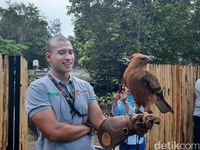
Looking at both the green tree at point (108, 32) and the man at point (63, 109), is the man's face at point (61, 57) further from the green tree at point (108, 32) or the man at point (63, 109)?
the green tree at point (108, 32)

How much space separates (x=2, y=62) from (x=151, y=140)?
2868 millimetres

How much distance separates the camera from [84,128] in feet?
8.09

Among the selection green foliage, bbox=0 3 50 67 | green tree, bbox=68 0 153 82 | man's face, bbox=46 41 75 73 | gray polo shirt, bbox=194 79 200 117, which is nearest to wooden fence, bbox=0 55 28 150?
man's face, bbox=46 41 75 73

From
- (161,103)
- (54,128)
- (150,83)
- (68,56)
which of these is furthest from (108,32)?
(54,128)

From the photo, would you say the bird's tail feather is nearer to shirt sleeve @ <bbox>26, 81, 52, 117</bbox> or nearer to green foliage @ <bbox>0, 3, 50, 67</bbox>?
shirt sleeve @ <bbox>26, 81, 52, 117</bbox>

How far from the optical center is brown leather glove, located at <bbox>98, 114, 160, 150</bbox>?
7.38 feet

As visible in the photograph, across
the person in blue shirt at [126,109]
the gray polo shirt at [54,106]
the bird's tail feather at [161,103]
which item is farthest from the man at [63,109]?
the person in blue shirt at [126,109]

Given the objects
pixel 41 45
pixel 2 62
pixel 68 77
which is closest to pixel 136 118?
pixel 68 77

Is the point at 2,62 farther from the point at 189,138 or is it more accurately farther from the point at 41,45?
the point at 41,45

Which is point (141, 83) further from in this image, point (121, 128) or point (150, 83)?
point (121, 128)

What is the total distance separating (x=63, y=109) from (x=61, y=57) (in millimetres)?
398

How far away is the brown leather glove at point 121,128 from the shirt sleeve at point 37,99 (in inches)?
16.9

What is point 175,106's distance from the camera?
6586 millimetres

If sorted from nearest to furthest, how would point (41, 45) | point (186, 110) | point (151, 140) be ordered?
point (151, 140), point (186, 110), point (41, 45)
